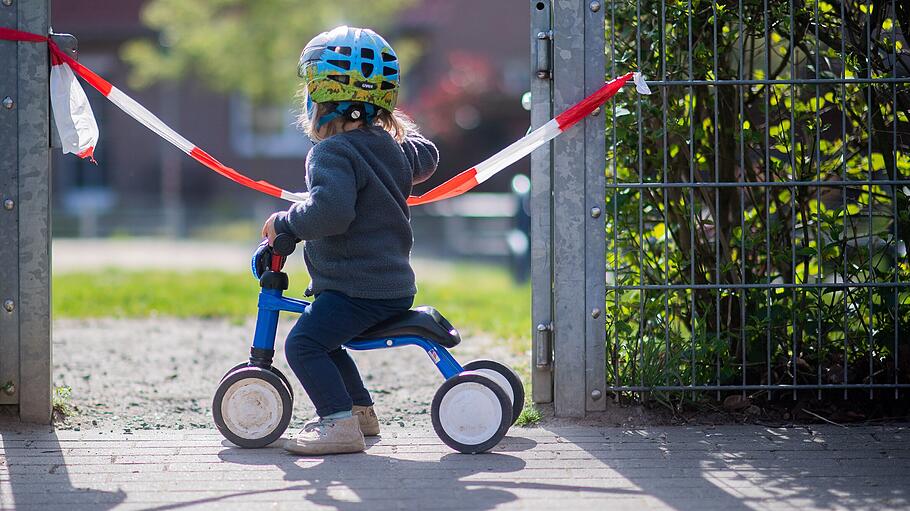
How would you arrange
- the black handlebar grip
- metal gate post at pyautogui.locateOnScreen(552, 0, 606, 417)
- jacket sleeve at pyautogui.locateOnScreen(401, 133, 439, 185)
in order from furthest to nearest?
metal gate post at pyautogui.locateOnScreen(552, 0, 606, 417), jacket sleeve at pyautogui.locateOnScreen(401, 133, 439, 185), the black handlebar grip

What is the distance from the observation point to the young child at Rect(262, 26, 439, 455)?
448cm

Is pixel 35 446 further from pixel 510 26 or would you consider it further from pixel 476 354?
pixel 510 26

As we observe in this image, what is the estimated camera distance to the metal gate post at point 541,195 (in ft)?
16.3

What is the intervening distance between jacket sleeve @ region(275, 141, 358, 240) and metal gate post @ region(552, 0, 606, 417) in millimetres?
972

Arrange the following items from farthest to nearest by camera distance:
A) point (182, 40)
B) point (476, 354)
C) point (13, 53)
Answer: point (182, 40)
point (476, 354)
point (13, 53)

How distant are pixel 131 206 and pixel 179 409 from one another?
2153 cm

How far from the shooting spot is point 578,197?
16.2 ft

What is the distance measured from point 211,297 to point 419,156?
5469mm

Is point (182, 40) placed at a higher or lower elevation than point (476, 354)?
higher

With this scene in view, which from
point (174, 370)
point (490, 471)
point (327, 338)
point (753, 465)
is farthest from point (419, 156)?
point (174, 370)

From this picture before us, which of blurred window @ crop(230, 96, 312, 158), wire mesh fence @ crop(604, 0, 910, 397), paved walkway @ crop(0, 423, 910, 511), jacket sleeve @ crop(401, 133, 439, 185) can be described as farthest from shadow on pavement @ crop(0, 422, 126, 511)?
blurred window @ crop(230, 96, 312, 158)

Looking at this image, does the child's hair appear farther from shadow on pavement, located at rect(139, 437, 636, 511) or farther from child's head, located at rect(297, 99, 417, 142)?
shadow on pavement, located at rect(139, 437, 636, 511)

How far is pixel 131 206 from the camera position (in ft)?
86.3

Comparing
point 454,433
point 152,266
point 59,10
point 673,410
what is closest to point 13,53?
point 454,433
